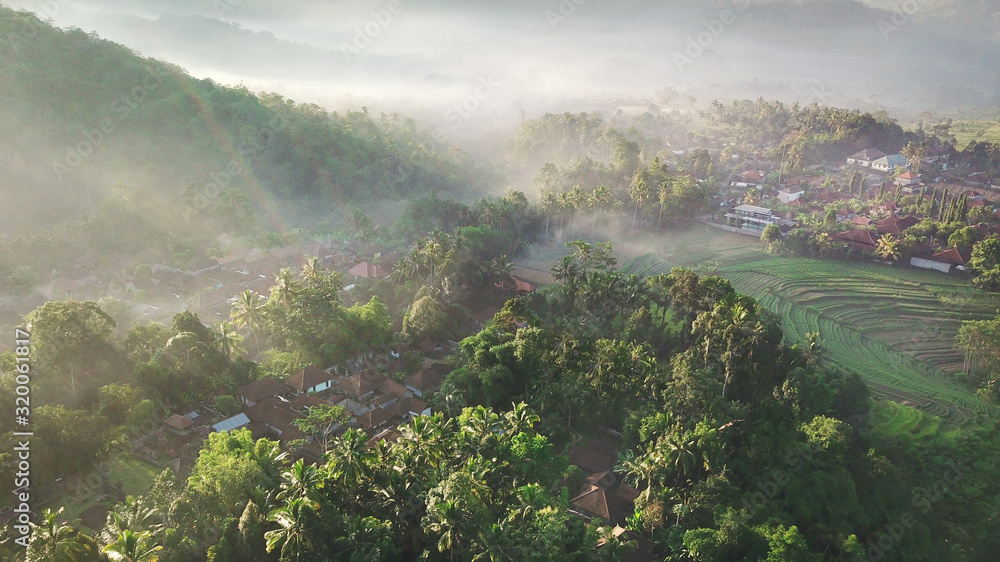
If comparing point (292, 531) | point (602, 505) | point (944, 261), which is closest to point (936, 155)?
point (944, 261)

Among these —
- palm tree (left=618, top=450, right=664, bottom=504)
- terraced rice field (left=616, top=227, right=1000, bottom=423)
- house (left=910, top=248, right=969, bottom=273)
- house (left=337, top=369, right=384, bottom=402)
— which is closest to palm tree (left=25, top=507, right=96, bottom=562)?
house (left=337, top=369, right=384, bottom=402)

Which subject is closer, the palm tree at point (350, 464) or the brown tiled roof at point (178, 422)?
the palm tree at point (350, 464)

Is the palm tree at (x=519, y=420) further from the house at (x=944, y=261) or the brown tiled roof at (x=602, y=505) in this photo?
the house at (x=944, y=261)

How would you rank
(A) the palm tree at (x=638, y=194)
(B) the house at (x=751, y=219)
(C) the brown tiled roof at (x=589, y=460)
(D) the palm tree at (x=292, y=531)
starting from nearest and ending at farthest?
1. (D) the palm tree at (x=292, y=531)
2. (C) the brown tiled roof at (x=589, y=460)
3. (A) the palm tree at (x=638, y=194)
4. (B) the house at (x=751, y=219)

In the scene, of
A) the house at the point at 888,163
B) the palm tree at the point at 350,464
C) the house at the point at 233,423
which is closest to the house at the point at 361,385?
the house at the point at 233,423

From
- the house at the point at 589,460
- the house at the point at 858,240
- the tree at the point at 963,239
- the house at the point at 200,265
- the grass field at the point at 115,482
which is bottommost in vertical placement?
the house at the point at 589,460

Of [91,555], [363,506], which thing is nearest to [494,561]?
[363,506]

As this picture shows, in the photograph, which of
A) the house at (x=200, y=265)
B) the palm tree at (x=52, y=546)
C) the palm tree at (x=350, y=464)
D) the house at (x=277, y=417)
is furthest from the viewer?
the house at (x=200, y=265)

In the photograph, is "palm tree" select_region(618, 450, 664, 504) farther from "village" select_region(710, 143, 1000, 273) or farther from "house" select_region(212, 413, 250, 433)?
"village" select_region(710, 143, 1000, 273)
